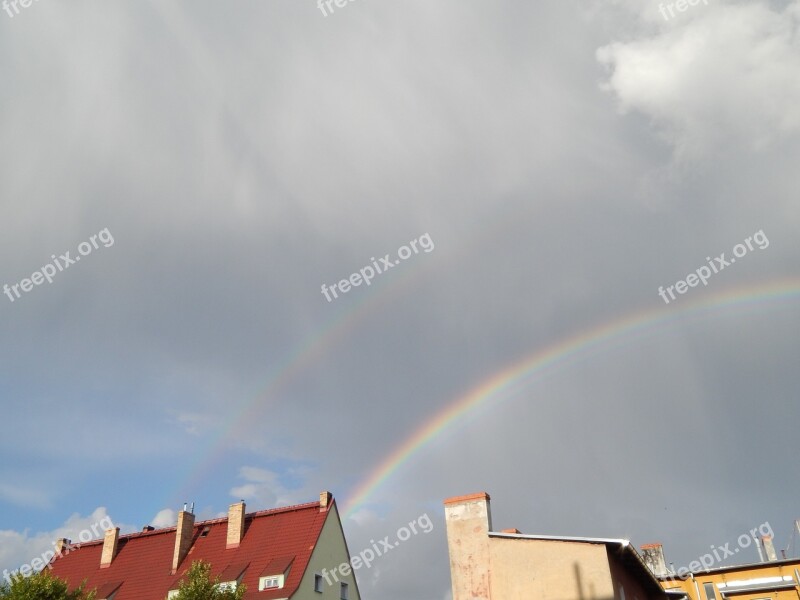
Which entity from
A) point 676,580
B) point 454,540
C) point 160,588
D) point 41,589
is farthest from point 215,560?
point 676,580

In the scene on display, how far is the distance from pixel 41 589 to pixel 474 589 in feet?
61.8

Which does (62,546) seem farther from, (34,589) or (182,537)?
(34,589)

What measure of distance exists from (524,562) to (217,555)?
24.2m

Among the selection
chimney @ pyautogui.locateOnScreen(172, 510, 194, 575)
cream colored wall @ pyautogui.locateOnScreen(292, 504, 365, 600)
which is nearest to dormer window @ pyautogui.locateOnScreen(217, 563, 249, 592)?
cream colored wall @ pyautogui.locateOnScreen(292, 504, 365, 600)

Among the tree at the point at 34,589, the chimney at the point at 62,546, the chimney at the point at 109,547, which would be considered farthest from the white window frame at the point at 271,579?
the chimney at the point at 62,546

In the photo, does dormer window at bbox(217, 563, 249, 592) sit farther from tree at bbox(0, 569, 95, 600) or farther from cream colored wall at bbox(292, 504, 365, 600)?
tree at bbox(0, 569, 95, 600)

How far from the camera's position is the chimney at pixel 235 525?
39.2 m

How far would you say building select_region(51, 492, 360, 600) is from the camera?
35406 millimetres

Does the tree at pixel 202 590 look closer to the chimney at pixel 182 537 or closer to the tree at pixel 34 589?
the tree at pixel 34 589

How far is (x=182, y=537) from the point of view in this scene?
1583 inches

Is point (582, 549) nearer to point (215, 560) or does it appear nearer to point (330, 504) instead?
point (330, 504)

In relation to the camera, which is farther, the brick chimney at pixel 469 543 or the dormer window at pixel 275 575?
the dormer window at pixel 275 575

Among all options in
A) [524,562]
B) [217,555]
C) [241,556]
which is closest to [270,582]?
[241,556]

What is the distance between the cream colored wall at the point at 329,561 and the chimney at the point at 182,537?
29.9 ft
